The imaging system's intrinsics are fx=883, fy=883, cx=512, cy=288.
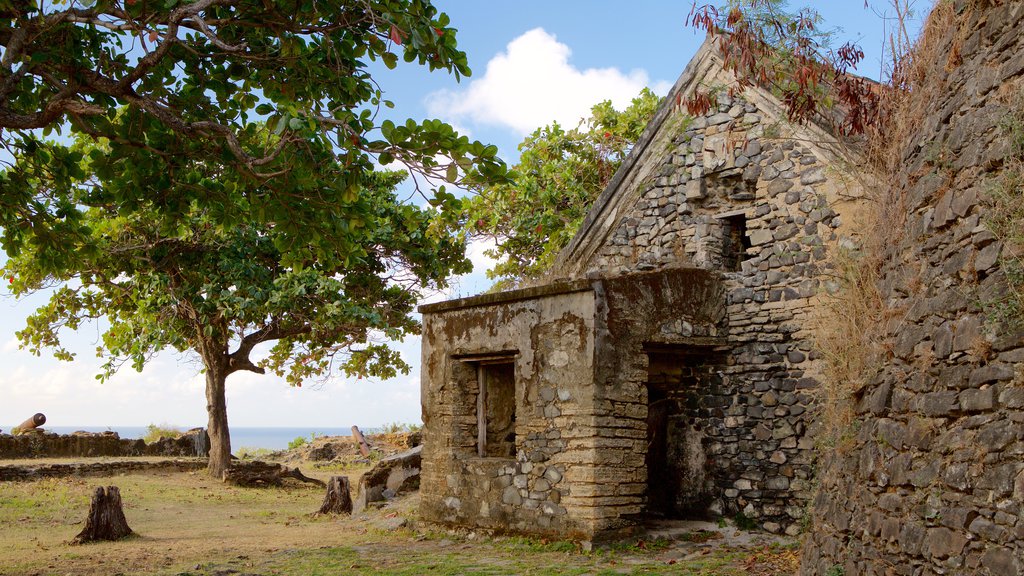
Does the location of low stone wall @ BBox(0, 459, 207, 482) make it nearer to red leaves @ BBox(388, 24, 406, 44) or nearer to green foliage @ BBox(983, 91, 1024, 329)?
red leaves @ BBox(388, 24, 406, 44)

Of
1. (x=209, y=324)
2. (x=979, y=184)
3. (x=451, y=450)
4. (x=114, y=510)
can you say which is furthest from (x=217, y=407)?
(x=979, y=184)

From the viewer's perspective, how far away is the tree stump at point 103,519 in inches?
493

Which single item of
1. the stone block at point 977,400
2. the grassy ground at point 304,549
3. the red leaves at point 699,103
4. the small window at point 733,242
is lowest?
the grassy ground at point 304,549

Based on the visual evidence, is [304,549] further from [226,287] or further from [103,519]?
[226,287]

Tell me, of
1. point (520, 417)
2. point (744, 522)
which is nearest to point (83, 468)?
point (520, 417)

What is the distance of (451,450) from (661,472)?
296cm

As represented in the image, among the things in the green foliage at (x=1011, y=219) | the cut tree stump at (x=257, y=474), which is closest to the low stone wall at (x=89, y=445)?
the cut tree stump at (x=257, y=474)

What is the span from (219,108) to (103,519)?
21.3ft

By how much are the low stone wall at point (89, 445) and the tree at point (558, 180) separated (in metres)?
12.4

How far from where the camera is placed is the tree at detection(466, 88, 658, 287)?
20016 millimetres

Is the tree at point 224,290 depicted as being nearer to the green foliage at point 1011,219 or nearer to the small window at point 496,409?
the small window at point 496,409

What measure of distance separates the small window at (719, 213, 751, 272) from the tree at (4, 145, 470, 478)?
24.2ft

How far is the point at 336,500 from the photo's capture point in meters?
15.7

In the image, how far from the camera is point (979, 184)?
5852 millimetres
